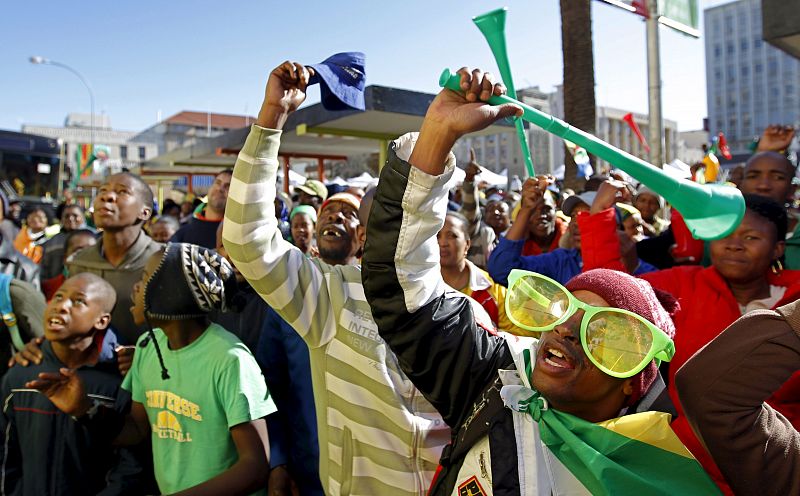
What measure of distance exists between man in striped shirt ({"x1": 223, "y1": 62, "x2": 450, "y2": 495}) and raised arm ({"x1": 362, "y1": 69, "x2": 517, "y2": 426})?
0.35m

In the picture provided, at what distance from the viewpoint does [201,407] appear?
7.81ft

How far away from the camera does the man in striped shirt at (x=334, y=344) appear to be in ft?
6.24

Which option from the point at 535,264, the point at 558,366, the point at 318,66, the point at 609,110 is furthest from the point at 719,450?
the point at 609,110

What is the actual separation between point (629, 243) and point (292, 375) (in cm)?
193

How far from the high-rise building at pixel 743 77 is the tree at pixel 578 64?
73845 mm

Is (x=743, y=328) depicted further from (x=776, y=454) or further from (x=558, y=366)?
(x=558, y=366)

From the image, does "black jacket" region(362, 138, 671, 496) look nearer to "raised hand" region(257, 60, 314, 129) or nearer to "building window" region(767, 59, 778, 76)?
"raised hand" region(257, 60, 314, 129)

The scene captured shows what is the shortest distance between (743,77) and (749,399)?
88733 mm

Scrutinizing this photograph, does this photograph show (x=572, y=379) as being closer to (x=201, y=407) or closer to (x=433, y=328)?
(x=433, y=328)

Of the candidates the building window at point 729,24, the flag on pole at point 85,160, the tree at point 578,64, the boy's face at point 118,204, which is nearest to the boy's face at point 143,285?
the boy's face at point 118,204

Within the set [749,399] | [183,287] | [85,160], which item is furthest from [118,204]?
[85,160]

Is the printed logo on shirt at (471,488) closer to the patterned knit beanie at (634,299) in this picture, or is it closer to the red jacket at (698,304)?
the patterned knit beanie at (634,299)

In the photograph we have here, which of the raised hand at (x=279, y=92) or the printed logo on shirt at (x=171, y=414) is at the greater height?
the raised hand at (x=279, y=92)

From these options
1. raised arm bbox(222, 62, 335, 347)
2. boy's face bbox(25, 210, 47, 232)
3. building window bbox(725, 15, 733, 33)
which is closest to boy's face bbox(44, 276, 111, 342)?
raised arm bbox(222, 62, 335, 347)
